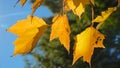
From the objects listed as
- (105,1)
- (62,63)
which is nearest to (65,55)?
(62,63)

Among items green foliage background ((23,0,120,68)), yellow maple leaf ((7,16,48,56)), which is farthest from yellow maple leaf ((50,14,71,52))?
green foliage background ((23,0,120,68))

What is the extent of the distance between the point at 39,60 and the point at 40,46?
48 cm

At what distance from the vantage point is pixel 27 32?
0.92 meters

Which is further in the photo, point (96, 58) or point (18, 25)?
point (96, 58)

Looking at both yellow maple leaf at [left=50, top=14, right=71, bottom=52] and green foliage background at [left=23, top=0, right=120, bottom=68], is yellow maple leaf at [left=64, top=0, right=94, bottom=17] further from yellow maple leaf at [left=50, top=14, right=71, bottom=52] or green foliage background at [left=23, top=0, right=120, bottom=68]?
green foliage background at [left=23, top=0, right=120, bottom=68]

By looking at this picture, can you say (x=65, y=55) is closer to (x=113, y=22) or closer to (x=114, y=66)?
(x=114, y=66)

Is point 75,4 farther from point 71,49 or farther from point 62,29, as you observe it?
point 71,49

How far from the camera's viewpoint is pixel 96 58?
9812 millimetres

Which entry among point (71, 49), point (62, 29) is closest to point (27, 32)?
point (62, 29)

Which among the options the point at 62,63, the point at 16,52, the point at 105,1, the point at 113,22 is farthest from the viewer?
the point at 62,63

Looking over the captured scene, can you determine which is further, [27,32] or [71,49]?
[71,49]

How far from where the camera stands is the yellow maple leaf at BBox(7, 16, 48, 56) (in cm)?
88

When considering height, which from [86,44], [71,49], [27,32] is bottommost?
[71,49]

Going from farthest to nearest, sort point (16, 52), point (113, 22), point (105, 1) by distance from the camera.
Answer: point (105, 1)
point (113, 22)
point (16, 52)
